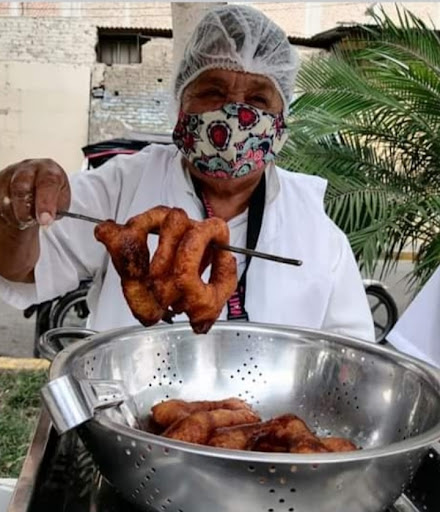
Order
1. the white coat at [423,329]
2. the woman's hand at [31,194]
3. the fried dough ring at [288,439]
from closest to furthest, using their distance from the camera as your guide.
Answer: the fried dough ring at [288,439] → the woman's hand at [31,194] → the white coat at [423,329]

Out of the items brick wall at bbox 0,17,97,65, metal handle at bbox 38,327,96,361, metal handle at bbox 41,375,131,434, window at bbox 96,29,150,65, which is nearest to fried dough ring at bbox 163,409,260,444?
metal handle at bbox 41,375,131,434

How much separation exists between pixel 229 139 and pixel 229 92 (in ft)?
0.39

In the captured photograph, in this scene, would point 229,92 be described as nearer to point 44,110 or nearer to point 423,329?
point 423,329

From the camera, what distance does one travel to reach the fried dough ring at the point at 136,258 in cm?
115

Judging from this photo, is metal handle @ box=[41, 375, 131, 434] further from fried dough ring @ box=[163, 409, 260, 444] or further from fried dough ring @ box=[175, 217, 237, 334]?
fried dough ring @ box=[175, 217, 237, 334]

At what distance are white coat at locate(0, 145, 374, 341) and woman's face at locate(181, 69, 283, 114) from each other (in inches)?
6.0

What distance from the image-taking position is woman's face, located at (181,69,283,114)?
1685 millimetres

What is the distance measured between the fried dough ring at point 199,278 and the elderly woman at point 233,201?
0.43m

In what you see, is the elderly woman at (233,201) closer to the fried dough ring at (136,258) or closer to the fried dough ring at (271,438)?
the fried dough ring at (136,258)

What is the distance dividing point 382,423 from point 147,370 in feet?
1.29

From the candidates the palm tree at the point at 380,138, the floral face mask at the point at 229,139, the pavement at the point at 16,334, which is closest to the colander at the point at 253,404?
the floral face mask at the point at 229,139

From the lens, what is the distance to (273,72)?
66.9 inches

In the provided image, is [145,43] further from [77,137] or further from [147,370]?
[147,370]

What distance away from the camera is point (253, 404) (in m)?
1.25
